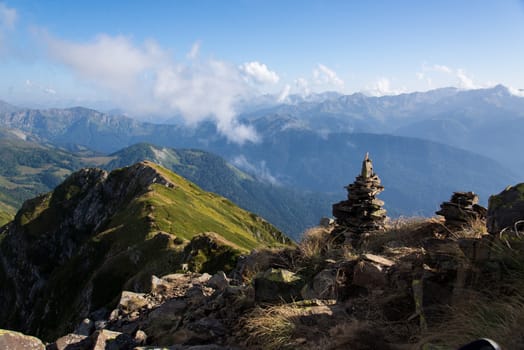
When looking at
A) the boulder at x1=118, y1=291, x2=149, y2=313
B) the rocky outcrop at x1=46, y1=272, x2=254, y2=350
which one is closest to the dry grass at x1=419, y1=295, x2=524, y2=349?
the rocky outcrop at x1=46, y1=272, x2=254, y2=350

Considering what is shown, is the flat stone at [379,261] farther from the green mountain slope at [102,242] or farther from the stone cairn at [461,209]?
the green mountain slope at [102,242]

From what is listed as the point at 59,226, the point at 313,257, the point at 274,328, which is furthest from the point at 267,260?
the point at 59,226

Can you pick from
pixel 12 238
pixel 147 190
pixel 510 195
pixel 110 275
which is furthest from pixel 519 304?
pixel 12 238

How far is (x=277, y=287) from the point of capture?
37.1 ft

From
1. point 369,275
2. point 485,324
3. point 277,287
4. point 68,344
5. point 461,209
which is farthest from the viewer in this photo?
point 461,209

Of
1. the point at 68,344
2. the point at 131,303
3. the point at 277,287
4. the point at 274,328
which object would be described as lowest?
the point at 68,344

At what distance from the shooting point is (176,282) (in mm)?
21562

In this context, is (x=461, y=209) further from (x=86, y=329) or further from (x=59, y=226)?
(x=59, y=226)

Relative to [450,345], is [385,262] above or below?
above

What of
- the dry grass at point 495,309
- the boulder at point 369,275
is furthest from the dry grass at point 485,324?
the boulder at point 369,275

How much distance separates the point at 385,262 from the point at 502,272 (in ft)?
12.4

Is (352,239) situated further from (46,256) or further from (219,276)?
(46,256)

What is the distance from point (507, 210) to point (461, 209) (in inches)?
265

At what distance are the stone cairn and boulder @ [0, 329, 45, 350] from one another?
49.8ft
